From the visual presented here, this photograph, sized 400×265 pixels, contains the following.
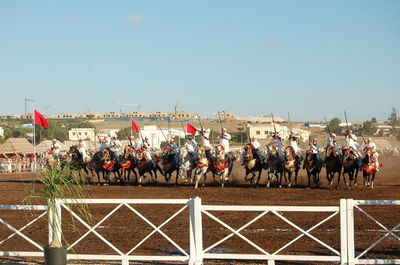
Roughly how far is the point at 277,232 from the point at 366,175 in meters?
13.3

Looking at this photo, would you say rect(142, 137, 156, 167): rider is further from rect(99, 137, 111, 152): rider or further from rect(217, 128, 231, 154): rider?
rect(217, 128, 231, 154): rider

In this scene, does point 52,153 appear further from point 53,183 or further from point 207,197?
point 53,183

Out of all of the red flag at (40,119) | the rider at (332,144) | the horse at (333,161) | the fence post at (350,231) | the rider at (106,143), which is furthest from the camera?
the red flag at (40,119)

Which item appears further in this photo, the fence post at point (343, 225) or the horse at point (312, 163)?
the horse at point (312, 163)

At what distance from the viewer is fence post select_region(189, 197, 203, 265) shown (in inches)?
400

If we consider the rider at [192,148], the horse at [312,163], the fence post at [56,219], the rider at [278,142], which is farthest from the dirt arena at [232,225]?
the rider at [192,148]

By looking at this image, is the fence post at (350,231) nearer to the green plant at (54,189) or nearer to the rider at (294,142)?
the green plant at (54,189)

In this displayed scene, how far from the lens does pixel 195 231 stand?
33.5ft

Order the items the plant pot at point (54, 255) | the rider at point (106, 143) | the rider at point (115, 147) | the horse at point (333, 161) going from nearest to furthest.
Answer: the plant pot at point (54, 255)
the horse at point (333, 161)
the rider at point (115, 147)
the rider at point (106, 143)

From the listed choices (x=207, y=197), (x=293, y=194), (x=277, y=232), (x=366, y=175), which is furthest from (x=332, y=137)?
(x=277, y=232)

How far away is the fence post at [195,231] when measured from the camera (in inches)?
400

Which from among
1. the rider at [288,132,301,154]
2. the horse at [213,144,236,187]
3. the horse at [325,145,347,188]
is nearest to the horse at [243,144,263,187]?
the horse at [213,144,236,187]

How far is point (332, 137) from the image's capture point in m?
27.5

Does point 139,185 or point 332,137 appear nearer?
point 332,137
